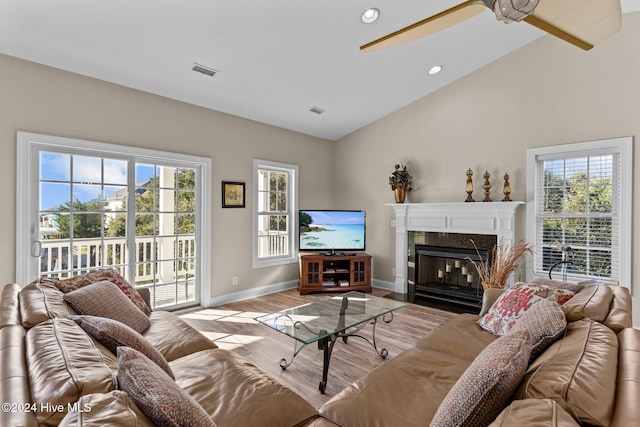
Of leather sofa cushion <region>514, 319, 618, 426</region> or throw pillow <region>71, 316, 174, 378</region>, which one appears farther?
throw pillow <region>71, 316, 174, 378</region>

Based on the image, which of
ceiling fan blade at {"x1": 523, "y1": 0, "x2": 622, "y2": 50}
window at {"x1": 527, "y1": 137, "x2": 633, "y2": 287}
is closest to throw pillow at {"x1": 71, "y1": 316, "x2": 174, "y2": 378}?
ceiling fan blade at {"x1": 523, "y1": 0, "x2": 622, "y2": 50}

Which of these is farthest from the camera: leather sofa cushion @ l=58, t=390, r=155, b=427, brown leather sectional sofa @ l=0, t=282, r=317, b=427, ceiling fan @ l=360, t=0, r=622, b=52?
ceiling fan @ l=360, t=0, r=622, b=52

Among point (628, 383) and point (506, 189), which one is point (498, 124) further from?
point (628, 383)

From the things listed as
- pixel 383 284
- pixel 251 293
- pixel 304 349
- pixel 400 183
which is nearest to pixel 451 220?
pixel 400 183

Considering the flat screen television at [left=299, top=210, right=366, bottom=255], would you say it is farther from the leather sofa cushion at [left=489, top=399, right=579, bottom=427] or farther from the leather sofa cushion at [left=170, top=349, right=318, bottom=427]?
the leather sofa cushion at [left=489, top=399, right=579, bottom=427]

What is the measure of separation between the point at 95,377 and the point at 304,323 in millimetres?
1670

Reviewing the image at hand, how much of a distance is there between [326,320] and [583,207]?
334 centimetres

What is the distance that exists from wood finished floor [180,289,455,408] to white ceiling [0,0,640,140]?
267 centimetres

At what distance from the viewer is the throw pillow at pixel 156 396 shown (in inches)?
36.7

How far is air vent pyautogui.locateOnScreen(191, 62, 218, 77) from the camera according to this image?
341 centimetres

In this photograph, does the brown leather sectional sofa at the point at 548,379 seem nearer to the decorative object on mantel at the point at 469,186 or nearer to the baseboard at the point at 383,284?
the decorative object on mantel at the point at 469,186

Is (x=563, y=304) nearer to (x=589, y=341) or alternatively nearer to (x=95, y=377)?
(x=589, y=341)

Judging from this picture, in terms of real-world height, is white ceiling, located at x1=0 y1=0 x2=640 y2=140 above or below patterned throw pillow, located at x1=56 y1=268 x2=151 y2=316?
above

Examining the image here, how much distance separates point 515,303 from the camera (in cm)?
224
